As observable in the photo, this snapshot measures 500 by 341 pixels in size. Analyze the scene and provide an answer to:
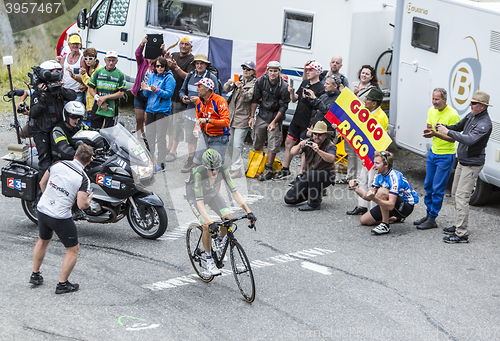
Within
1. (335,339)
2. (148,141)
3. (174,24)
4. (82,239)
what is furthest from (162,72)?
(335,339)

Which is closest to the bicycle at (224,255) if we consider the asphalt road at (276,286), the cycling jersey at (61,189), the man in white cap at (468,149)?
the asphalt road at (276,286)

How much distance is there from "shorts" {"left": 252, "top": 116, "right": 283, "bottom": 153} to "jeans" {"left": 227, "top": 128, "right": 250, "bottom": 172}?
0.23 metres

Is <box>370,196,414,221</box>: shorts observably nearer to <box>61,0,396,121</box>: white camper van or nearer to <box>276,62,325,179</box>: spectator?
<box>276,62,325,179</box>: spectator

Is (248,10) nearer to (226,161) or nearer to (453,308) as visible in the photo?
(226,161)

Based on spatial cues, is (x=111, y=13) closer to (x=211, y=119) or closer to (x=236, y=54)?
(x=236, y=54)

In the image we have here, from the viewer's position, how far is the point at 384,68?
12.1 meters

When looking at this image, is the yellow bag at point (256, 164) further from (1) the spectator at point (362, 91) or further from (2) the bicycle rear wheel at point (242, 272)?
(2) the bicycle rear wheel at point (242, 272)

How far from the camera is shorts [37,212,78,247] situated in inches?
240

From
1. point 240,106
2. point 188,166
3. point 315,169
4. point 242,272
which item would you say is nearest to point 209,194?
point 242,272

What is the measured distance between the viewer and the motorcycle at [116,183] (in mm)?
7641

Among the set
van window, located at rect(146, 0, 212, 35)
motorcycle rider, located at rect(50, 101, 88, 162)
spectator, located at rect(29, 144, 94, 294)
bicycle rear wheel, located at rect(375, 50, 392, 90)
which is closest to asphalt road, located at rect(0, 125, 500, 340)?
spectator, located at rect(29, 144, 94, 294)

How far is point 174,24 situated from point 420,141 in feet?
19.3

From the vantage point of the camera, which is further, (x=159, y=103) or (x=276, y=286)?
(x=159, y=103)

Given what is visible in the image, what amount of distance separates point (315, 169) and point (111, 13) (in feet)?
22.9
